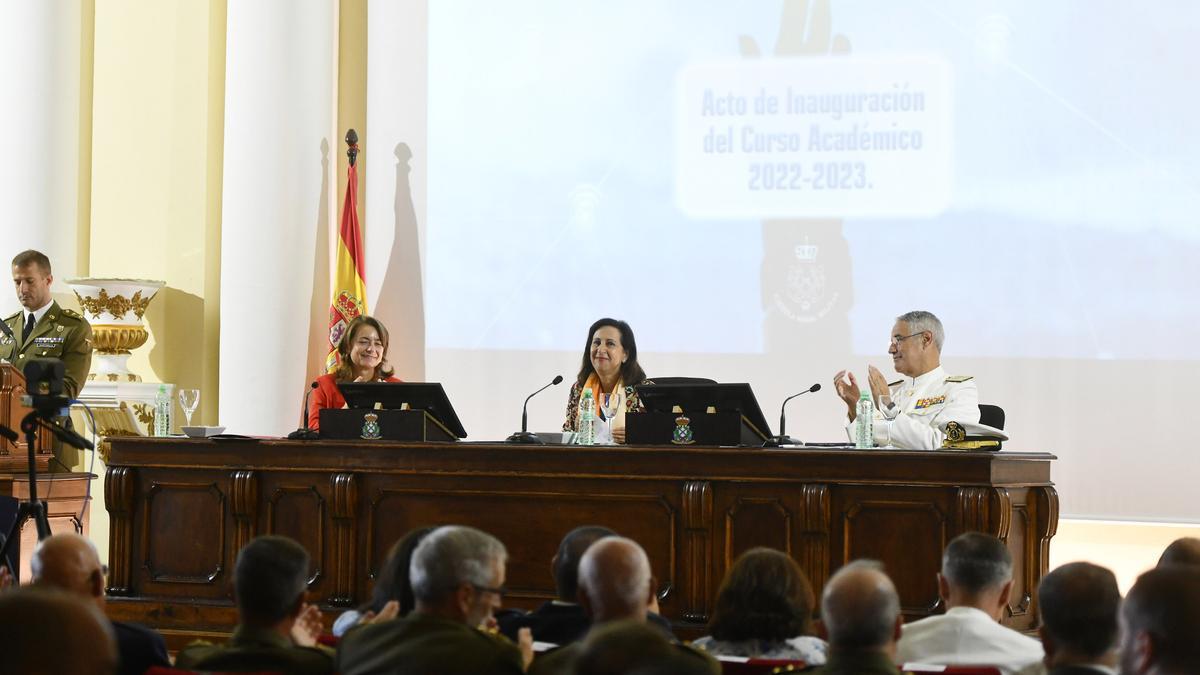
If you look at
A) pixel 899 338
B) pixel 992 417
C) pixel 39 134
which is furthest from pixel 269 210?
pixel 992 417

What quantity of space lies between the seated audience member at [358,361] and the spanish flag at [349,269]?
127cm

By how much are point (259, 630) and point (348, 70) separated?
244 inches

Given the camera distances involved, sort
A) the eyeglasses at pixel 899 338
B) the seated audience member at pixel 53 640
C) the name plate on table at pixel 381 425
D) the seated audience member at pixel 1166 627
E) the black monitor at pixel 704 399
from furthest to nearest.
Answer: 1. the eyeglasses at pixel 899 338
2. the name plate on table at pixel 381 425
3. the black monitor at pixel 704 399
4. the seated audience member at pixel 1166 627
5. the seated audience member at pixel 53 640

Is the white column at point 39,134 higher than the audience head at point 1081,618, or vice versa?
the white column at point 39,134

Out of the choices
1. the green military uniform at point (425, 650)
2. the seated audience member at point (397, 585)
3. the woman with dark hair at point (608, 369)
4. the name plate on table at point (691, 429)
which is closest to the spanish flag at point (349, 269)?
the woman with dark hair at point (608, 369)

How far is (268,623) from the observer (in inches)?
109

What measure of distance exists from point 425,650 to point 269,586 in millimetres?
430

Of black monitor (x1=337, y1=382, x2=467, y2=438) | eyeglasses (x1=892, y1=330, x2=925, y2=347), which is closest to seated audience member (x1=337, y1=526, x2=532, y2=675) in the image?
black monitor (x1=337, y1=382, x2=467, y2=438)

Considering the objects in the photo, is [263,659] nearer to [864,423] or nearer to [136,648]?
[136,648]

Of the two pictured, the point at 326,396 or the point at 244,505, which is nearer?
the point at 244,505

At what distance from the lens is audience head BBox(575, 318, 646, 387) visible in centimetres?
620

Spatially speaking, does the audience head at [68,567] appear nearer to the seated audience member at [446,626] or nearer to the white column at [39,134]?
the seated audience member at [446,626]

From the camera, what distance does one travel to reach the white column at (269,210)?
7.84 m

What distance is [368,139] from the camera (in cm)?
848
